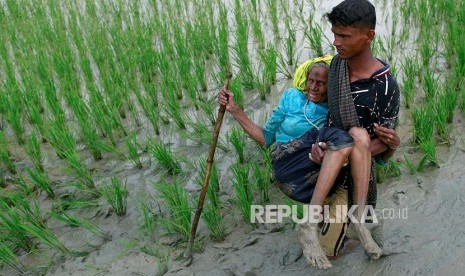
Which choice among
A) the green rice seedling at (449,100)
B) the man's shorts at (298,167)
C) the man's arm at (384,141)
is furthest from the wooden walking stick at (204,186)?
the green rice seedling at (449,100)

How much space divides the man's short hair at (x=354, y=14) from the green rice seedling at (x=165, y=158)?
130 centimetres

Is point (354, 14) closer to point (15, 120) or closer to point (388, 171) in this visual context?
point (388, 171)

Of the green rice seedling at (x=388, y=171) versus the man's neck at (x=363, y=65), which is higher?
the man's neck at (x=363, y=65)

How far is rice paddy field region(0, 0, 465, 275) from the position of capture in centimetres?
236

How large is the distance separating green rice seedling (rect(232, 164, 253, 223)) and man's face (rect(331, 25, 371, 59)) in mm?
836

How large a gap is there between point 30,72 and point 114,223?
1800mm

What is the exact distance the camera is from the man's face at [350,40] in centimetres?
191

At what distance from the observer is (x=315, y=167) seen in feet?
6.78

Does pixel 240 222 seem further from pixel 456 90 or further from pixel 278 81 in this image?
Result: pixel 456 90

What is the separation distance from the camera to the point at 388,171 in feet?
8.79

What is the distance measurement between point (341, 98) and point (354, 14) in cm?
33

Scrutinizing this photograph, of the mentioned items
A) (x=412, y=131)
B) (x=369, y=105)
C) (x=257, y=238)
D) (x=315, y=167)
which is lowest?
(x=257, y=238)

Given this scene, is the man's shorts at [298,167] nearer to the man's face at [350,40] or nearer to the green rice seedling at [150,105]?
the man's face at [350,40]

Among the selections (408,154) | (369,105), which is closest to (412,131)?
(408,154)
